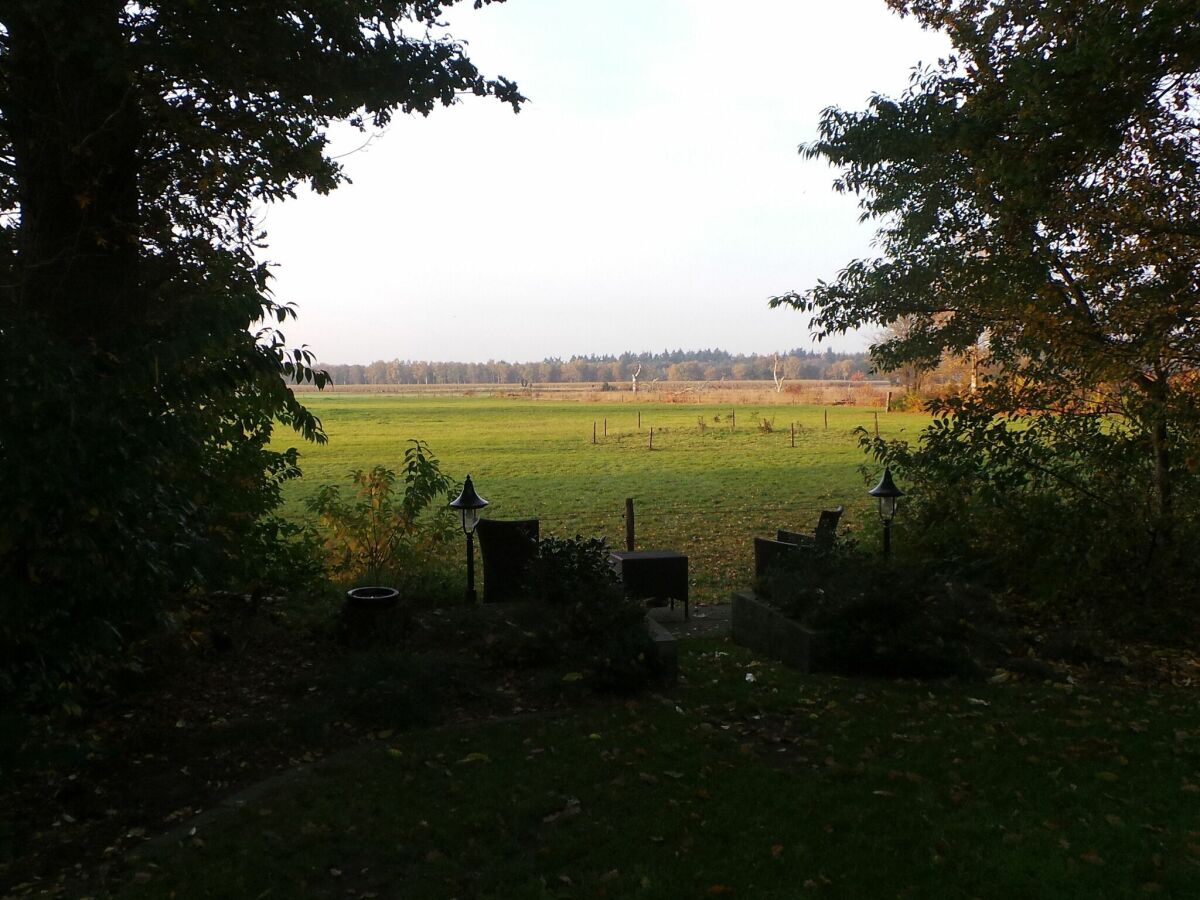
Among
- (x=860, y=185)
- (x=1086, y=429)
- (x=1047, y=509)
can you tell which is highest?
(x=860, y=185)

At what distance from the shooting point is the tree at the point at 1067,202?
6820 millimetres

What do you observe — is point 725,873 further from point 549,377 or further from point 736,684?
point 549,377

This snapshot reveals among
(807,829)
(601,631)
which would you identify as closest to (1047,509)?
(601,631)

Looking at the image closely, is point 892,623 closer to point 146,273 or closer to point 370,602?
point 370,602

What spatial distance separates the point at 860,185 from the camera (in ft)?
37.2

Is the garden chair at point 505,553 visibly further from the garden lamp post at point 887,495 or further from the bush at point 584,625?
the garden lamp post at point 887,495

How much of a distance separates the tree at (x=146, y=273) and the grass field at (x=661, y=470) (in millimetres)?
6964

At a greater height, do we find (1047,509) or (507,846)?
(1047,509)

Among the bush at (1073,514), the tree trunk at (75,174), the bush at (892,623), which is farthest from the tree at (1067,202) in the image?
the tree trunk at (75,174)

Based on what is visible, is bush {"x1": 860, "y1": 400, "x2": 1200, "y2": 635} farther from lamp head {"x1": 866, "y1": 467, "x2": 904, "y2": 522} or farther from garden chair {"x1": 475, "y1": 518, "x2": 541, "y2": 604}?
garden chair {"x1": 475, "y1": 518, "x2": 541, "y2": 604}

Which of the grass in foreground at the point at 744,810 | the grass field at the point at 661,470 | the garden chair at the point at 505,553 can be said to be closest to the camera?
the grass in foreground at the point at 744,810

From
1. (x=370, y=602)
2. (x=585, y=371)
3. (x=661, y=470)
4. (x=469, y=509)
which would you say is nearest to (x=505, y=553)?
(x=469, y=509)

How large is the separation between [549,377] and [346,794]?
155141mm

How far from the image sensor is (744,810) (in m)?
4.45
